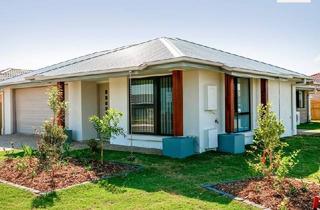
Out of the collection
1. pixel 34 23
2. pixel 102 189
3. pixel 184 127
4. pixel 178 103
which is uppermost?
pixel 34 23

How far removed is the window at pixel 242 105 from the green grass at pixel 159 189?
3342mm

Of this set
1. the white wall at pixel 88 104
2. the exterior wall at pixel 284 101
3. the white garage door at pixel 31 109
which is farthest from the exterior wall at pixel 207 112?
the white garage door at pixel 31 109

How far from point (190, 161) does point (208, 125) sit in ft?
7.53

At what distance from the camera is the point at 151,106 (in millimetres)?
13398

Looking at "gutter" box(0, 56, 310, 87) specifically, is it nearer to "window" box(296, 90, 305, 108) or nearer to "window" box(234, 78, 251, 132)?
"window" box(234, 78, 251, 132)

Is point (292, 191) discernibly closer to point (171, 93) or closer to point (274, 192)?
point (274, 192)

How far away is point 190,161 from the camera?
35.2ft

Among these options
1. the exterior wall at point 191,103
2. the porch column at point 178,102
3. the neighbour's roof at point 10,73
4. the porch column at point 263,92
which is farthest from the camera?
the neighbour's roof at point 10,73

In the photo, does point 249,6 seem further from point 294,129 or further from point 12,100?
point 12,100

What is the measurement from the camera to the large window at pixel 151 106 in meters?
13.0

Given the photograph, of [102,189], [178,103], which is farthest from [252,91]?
[102,189]

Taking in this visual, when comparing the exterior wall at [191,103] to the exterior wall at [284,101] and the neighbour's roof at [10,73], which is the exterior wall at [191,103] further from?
the neighbour's roof at [10,73]

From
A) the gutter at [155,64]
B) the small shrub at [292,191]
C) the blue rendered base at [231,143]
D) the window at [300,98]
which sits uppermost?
the gutter at [155,64]

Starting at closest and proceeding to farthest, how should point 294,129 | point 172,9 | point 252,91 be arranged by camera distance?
1. point 172,9
2. point 252,91
3. point 294,129
